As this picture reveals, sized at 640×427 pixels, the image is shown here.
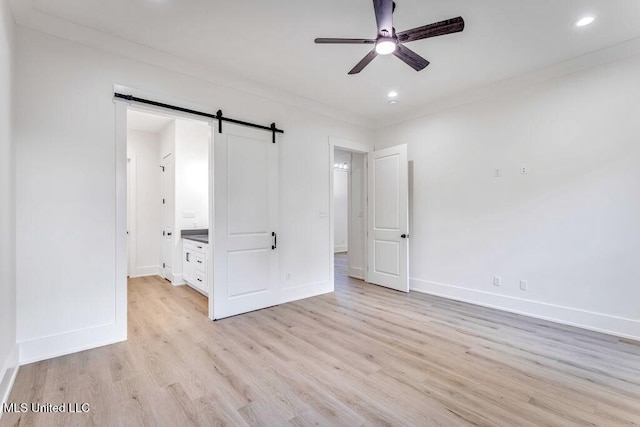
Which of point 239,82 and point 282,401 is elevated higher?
point 239,82

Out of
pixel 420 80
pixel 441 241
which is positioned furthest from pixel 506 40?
pixel 441 241

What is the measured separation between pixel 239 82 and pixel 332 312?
314 cm

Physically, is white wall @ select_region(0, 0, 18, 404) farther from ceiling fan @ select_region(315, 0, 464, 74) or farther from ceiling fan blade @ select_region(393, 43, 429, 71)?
ceiling fan blade @ select_region(393, 43, 429, 71)

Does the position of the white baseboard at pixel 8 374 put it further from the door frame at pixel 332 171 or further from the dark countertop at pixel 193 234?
the door frame at pixel 332 171

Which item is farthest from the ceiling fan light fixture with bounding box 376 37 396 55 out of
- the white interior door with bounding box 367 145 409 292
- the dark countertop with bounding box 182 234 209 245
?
the dark countertop with bounding box 182 234 209 245

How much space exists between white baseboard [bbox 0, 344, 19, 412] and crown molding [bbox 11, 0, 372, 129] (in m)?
2.67

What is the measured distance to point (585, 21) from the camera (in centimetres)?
267

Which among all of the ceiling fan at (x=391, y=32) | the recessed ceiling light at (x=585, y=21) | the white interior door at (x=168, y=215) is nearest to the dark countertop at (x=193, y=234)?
the white interior door at (x=168, y=215)

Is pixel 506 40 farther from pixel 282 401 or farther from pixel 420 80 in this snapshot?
pixel 282 401

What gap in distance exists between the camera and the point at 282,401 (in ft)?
6.65

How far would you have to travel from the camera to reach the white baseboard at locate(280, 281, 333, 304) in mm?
4250

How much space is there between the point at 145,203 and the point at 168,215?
900mm

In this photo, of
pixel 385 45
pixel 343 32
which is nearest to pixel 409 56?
pixel 385 45

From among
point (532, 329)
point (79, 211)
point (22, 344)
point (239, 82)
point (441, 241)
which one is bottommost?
point (532, 329)
